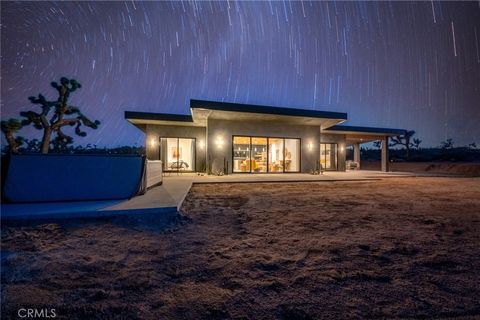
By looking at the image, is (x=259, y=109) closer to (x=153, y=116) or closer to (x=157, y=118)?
(x=157, y=118)

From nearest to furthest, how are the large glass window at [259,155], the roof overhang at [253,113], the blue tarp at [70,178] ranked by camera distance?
the blue tarp at [70,178]
the roof overhang at [253,113]
the large glass window at [259,155]

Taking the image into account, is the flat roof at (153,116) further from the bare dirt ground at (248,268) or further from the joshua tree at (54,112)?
the bare dirt ground at (248,268)

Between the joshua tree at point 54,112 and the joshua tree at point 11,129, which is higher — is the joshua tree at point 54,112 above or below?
above

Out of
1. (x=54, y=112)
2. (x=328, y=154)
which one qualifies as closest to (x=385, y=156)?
(x=328, y=154)

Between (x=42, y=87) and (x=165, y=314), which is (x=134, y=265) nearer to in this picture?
(x=165, y=314)

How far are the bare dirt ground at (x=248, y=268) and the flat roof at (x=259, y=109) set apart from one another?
6.36 m

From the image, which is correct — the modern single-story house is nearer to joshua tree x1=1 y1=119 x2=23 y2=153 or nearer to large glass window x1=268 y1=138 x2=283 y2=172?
large glass window x1=268 y1=138 x2=283 y2=172

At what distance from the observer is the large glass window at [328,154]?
16609mm

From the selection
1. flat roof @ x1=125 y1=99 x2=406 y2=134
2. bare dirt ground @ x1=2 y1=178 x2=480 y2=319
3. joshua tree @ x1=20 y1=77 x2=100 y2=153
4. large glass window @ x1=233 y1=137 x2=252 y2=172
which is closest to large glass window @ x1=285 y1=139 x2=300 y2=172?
flat roof @ x1=125 y1=99 x2=406 y2=134

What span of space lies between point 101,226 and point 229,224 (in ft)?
6.53

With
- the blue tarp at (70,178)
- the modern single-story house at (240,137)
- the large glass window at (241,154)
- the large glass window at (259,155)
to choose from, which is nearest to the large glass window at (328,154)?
the modern single-story house at (240,137)

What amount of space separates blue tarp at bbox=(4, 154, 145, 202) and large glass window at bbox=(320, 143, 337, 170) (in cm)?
1475

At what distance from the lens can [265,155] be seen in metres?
13.0

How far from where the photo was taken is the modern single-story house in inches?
421
